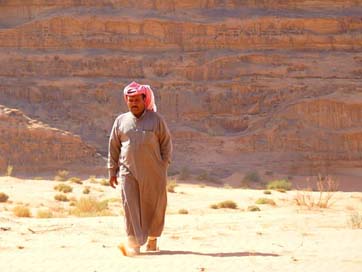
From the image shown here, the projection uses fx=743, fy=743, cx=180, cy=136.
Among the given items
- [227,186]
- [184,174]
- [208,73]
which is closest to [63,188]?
[227,186]

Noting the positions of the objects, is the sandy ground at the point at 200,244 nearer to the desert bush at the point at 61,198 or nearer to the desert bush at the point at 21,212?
the desert bush at the point at 21,212

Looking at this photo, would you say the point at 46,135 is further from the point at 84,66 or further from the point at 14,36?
the point at 14,36

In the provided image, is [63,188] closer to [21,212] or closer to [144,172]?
[21,212]

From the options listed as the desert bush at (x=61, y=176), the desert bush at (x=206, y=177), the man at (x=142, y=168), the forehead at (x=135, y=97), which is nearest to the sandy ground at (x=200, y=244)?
the man at (x=142, y=168)

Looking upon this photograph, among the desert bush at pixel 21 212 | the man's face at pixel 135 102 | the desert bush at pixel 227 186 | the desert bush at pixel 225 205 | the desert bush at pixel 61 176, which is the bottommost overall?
the desert bush at pixel 227 186

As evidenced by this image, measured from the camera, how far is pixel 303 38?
1267 inches

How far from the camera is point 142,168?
8188 millimetres

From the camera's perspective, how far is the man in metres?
8.18

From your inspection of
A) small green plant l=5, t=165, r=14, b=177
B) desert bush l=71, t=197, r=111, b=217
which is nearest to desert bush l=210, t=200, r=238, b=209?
desert bush l=71, t=197, r=111, b=217

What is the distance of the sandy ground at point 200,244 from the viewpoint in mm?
7285

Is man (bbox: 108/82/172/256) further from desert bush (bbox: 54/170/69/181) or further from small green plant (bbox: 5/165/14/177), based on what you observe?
small green plant (bbox: 5/165/14/177)

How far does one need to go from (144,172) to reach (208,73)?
76.9 ft

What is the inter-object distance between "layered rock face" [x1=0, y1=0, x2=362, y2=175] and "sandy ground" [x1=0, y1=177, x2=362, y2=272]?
1411 cm

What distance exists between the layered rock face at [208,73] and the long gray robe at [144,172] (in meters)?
18.8
